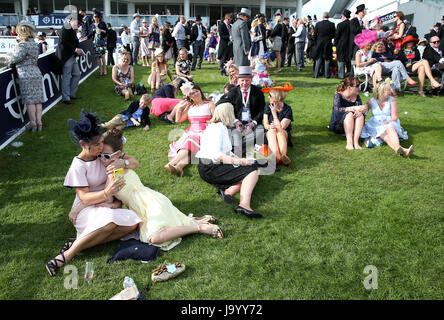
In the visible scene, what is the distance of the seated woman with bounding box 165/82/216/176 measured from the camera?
520 centimetres

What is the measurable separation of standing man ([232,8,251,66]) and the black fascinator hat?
740 centimetres

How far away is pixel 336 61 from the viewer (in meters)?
12.6

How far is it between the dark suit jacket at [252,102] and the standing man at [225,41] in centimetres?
659

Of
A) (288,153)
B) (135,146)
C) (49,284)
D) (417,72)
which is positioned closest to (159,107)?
(135,146)

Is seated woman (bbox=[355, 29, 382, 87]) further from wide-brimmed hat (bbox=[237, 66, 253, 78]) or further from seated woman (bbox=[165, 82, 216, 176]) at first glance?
seated woman (bbox=[165, 82, 216, 176])

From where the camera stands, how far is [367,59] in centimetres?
955

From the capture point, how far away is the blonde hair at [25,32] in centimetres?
605

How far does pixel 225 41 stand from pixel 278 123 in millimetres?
7607

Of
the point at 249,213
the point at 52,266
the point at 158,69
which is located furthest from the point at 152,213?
the point at 158,69

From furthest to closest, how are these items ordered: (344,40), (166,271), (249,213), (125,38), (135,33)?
(125,38) < (135,33) < (344,40) < (249,213) < (166,271)

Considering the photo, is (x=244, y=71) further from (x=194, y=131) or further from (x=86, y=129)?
(x=86, y=129)

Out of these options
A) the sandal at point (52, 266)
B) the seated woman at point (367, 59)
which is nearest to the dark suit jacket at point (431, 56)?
the seated woman at point (367, 59)
